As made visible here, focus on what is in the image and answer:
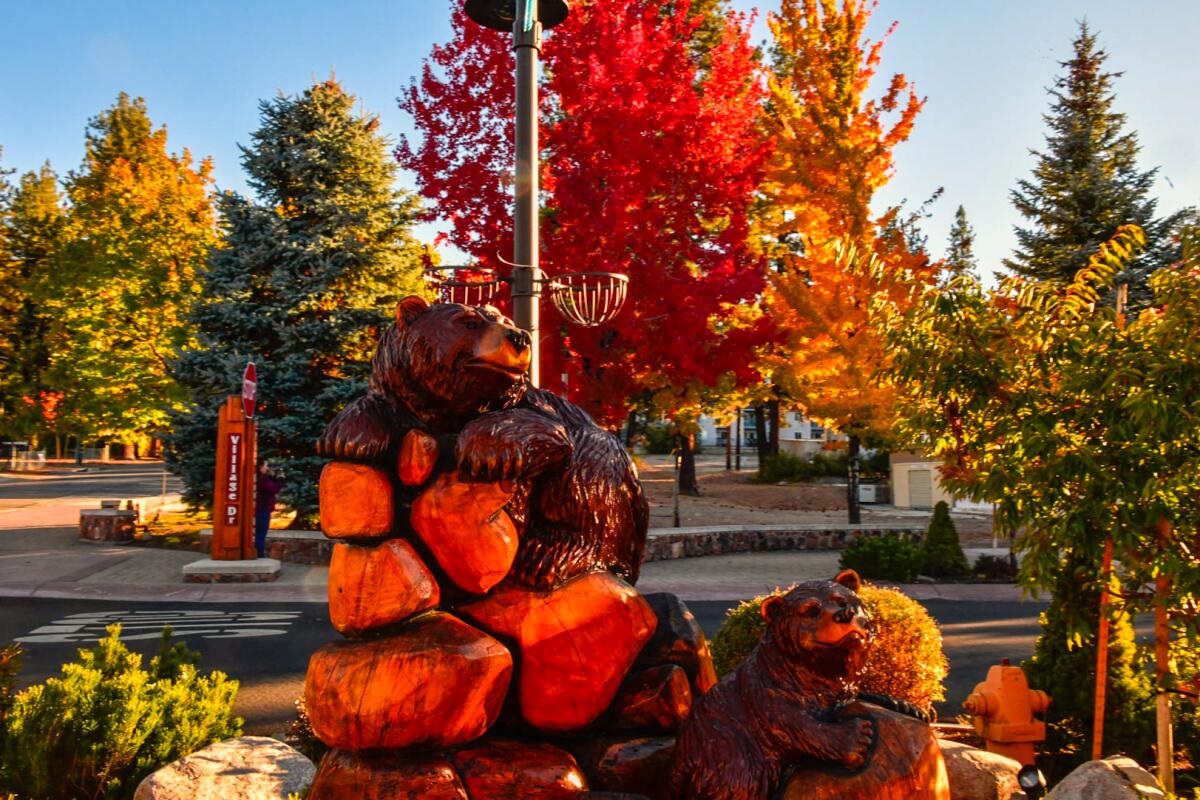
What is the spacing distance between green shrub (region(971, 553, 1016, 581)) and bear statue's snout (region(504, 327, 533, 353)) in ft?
42.4

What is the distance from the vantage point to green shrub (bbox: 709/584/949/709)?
4859mm

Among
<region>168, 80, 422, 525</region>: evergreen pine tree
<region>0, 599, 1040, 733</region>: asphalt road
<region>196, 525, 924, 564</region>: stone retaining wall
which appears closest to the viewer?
<region>0, 599, 1040, 733</region>: asphalt road

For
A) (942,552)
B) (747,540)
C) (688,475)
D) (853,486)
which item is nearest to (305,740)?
(942,552)

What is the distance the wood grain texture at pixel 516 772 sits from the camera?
6.05 feet

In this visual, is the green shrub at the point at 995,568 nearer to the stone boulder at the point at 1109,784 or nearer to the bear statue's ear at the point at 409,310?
the stone boulder at the point at 1109,784

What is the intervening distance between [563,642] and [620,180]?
9228 millimetres

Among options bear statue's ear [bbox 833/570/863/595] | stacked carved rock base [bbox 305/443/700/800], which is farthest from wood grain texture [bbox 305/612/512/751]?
bear statue's ear [bbox 833/570/863/595]

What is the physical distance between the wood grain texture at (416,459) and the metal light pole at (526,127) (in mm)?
3403

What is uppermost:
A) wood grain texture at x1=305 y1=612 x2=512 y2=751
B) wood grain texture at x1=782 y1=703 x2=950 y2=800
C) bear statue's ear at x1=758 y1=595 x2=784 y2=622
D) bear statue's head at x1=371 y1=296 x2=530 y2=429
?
bear statue's head at x1=371 y1=296 x2=530 y2=429

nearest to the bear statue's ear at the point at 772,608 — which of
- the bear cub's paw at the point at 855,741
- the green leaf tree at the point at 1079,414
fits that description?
the bear cub's paw at the point at 855,741

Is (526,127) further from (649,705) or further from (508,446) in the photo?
(649,705)

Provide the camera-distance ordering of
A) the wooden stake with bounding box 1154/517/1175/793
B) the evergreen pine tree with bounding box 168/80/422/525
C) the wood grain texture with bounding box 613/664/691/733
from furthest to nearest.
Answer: the evergreen pine tree with bounding box 168/80/422/525, the wooden stake with bounding box 1154/517/1175/793, the wood grain texture with bounding box 613/664/691/733

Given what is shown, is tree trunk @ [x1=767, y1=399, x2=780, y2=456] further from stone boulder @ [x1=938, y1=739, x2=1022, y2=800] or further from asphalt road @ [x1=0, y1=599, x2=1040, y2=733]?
stone boulder @ [x1=938, y1=739, x2=1022, y2=800]

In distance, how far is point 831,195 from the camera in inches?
588
